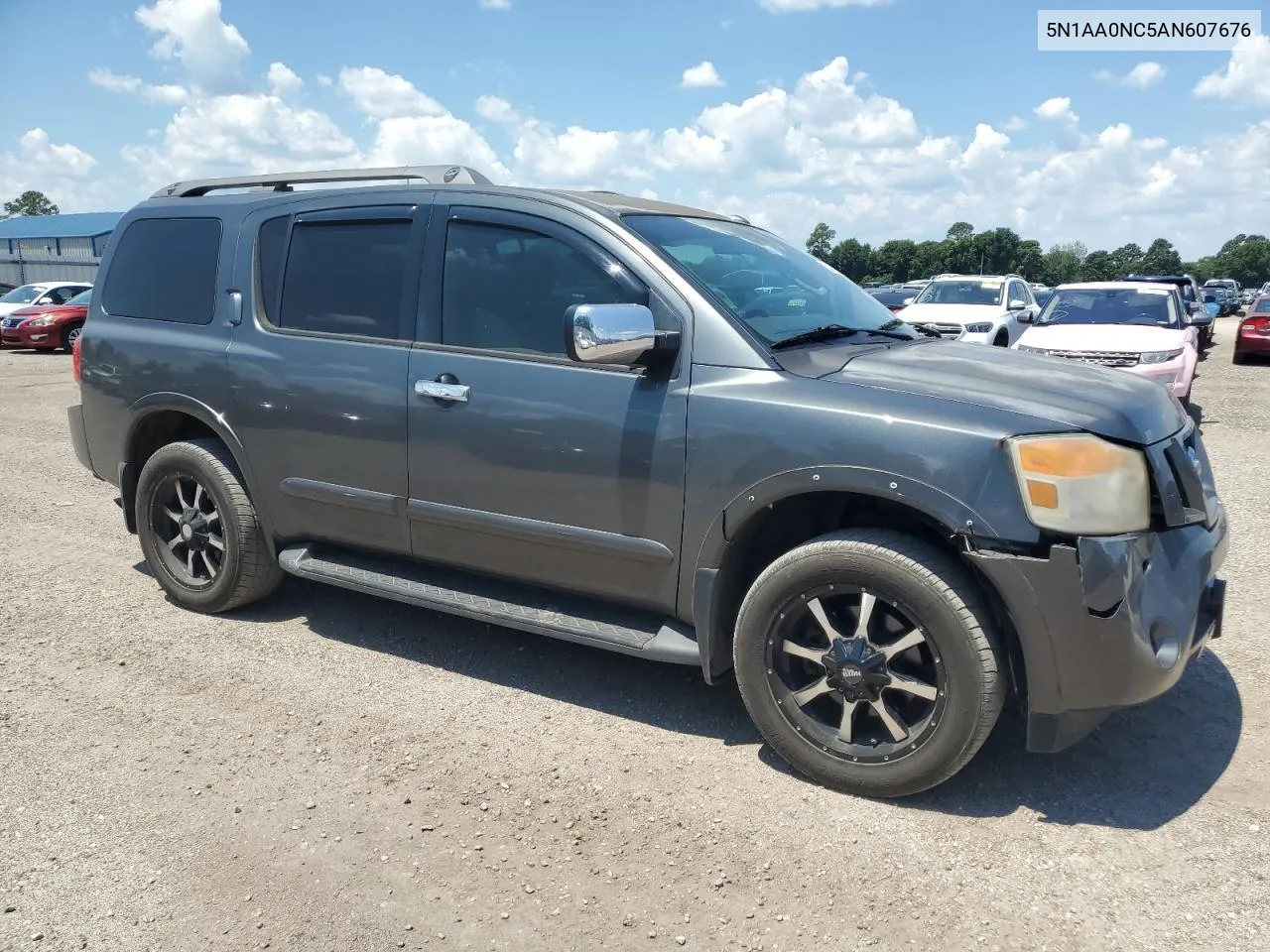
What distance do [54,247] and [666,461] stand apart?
69.7m

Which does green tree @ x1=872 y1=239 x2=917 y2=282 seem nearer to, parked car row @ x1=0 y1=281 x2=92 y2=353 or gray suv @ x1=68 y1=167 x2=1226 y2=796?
parked car row @ x1=0 y1=281 x2=92 y2=353

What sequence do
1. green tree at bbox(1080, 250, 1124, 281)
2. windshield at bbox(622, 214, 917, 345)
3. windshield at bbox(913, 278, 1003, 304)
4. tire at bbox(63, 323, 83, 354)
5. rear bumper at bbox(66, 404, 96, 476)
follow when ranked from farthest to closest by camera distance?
green tree at bbox(1080, 250, 1124, 281)
tire at bbox(63, 323, 83, 354)
windshield at bbox(913, 278, 1003, 304)
rear bumper at bbox(66, 404, 96, 476)
windshield at bbox(622, 214, 917, 345)

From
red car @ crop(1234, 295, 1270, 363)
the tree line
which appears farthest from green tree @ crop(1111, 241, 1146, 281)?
red car @ crop(1234, 295, 1270, 363)

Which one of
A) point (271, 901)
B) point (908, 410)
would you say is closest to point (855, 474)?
point (908, 410)

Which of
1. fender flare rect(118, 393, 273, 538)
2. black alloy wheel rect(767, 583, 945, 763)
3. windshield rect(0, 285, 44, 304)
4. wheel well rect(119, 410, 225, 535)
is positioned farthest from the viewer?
windshield rect(0, 285, 44, 304)

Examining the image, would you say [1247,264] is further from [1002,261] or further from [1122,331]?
[1122,331]

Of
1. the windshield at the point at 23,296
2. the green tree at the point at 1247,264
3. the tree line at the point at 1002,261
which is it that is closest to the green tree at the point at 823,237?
the tree line at the point at 1002,261

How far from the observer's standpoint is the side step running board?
3324 millimetres

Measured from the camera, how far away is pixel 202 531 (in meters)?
4.52

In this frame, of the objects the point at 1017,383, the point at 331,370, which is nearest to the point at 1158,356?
the point at 1017,383

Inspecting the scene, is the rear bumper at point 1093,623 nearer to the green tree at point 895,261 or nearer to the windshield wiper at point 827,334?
the windshield wiper at point 827,334

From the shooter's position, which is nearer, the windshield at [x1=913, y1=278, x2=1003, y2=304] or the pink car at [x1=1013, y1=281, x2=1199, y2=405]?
the pink car at [x1=1013, y1=281, x2=1199, y2=405]

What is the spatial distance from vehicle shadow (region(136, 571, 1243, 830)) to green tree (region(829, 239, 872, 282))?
329 feet

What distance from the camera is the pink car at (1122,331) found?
9.88 m
